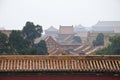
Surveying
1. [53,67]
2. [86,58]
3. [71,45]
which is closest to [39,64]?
[53,67]

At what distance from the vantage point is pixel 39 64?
12836mm

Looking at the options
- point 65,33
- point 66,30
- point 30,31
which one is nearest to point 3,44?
point 30,31

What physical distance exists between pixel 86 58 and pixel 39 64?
6.76ft

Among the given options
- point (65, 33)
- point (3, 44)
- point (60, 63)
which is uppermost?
point (60, 63)

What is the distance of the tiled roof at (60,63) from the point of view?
12.6m

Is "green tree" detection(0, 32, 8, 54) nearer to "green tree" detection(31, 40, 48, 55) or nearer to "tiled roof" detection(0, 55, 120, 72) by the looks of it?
"green tree" detection(31, 40, 48, 55)

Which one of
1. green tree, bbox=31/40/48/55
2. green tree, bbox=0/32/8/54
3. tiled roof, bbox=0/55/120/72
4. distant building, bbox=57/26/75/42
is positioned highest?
tiled roof, bbox=0/55/120/72

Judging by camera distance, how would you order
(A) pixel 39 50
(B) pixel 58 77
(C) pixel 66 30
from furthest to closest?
(C) pixel 66 30 → (A) pixel 39 50 → (B) pixel 58 77

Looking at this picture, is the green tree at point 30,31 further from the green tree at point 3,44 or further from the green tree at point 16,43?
the green tree at point 3,44

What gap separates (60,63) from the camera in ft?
42.5

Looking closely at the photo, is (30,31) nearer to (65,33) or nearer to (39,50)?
(39,50)

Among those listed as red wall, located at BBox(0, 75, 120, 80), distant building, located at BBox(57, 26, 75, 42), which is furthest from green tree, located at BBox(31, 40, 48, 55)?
distant building, located at BBox(57, 26, 75, 42)

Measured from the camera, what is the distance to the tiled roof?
1260 cm

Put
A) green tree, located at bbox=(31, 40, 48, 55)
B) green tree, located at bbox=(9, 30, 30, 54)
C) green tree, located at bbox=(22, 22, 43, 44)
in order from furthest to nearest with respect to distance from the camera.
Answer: green tree, located at bbox=(22, 22, 43, 44) → green tree, located at bbox=(9, 30, 30, 54) → green tree, located at bbox=(31, 40, 48, 55)
